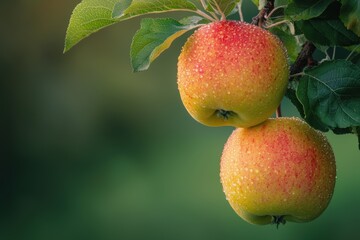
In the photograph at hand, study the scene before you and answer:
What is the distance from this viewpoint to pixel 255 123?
47.6 inches

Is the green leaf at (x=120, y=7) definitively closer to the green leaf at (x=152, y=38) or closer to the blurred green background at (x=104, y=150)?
the green leaf at (x=152, y=38)

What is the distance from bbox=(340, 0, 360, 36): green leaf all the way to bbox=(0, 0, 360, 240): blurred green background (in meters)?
2.12

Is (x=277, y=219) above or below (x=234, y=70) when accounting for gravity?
below

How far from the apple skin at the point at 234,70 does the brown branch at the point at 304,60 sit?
0.11 ft

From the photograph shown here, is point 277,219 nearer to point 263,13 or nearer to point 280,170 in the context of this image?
point 280,170

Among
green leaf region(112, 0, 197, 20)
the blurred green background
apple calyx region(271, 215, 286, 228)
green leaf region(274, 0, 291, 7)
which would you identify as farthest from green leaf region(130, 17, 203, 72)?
the blurred green background

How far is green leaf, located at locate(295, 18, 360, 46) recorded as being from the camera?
1.10 m

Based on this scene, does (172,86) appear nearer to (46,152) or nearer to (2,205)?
(46,152)

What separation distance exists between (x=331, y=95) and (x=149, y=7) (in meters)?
0.25

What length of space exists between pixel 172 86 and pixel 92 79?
606 mm

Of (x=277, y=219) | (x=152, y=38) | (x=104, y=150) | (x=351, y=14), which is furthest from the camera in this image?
Result: (x=104, y=150)

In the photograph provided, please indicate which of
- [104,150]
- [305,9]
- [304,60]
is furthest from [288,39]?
[104,150]

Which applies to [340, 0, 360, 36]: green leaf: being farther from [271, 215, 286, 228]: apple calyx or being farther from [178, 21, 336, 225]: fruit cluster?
[271, 215, 286, 228]: apple calyx

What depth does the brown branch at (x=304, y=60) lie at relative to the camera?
1.19 m
